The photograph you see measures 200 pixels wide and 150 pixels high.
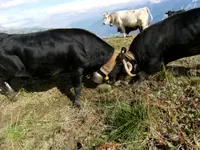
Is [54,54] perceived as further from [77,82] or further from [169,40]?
[169,40]

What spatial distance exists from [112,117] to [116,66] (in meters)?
1.58

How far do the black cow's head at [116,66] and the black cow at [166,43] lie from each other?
0.08m

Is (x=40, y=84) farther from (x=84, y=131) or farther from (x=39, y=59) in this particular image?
(x=84, y=131)

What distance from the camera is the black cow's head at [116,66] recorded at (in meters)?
5.88

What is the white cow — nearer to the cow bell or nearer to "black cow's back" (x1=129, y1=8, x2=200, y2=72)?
"black cow's back" (x1=129, y1=8, x2=200, y2=72)

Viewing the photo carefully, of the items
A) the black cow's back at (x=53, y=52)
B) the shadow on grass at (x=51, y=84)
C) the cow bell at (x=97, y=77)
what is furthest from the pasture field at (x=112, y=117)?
the black cow's back at (x=53, y=52)

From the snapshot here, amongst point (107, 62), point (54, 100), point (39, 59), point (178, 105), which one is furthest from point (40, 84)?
point (178, 105)

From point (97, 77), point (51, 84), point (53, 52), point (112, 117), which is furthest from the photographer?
point (51, 84)

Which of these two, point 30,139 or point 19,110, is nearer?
point 30,139

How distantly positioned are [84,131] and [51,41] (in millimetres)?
1968

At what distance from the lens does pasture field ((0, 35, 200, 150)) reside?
426 centimetres

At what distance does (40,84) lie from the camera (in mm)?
7402

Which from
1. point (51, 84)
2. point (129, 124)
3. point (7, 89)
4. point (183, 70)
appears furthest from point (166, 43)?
point (7, 89)

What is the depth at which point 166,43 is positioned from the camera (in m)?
5.80
